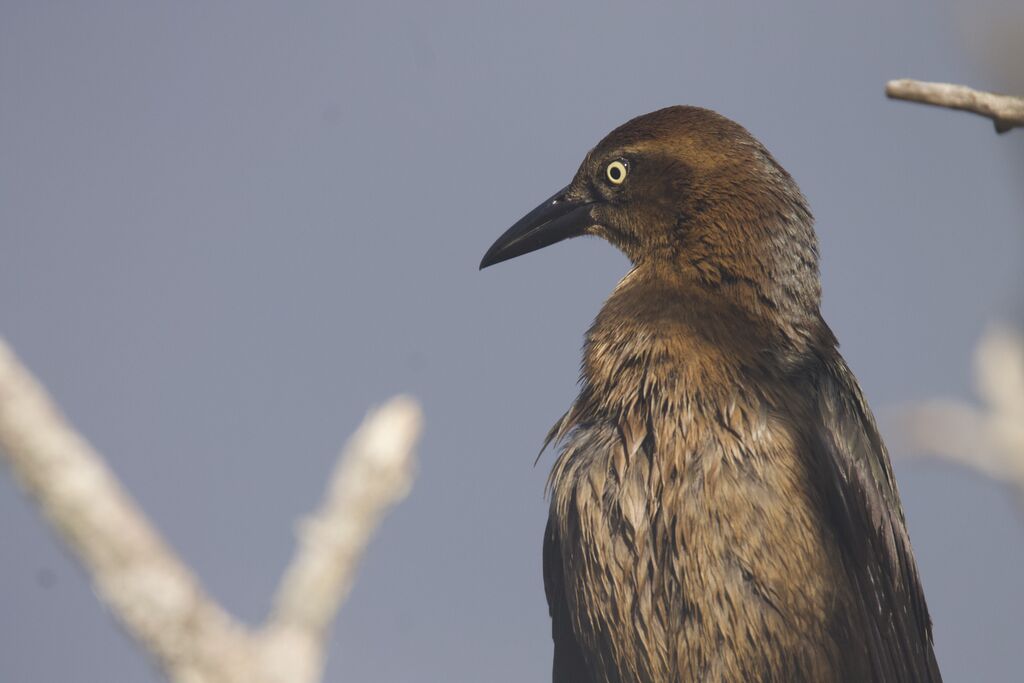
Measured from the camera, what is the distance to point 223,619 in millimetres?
1063

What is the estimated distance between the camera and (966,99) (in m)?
2.49

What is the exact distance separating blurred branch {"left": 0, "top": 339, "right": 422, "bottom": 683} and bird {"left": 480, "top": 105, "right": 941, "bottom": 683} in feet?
9.66

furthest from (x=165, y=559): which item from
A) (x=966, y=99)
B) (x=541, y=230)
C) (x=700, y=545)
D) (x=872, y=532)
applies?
(x=541, y=230)

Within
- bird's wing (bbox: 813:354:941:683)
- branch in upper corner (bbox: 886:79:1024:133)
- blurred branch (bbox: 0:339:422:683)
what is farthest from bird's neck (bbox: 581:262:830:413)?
blurred branch (bbox: 0:339:422:683)

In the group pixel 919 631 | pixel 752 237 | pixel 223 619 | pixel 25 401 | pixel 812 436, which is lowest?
pixel 223 619

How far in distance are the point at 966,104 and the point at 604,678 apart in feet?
8.42

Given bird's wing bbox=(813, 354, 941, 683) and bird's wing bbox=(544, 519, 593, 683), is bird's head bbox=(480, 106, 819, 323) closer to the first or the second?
bird's wing bbox=(813, 354, 941, 683)

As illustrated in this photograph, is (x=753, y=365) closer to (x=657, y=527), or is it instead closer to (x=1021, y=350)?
(x=657, y=527)

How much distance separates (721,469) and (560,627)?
121cm

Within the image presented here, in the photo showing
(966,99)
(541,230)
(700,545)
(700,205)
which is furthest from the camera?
(541,230)

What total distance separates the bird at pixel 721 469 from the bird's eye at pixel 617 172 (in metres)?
0.12

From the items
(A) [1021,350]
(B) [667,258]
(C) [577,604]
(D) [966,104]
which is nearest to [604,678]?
(C) [577,604]

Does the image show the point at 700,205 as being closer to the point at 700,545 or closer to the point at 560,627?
the point at 700,545

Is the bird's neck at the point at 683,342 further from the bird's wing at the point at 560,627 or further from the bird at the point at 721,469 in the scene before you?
the bird's wing at the point at 560,627
